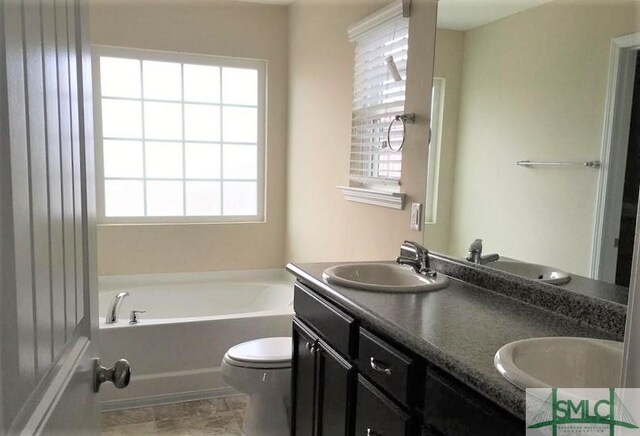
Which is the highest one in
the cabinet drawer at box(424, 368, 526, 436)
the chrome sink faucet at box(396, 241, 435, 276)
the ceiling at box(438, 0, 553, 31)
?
the ceiling at box(438, 0, 553, 31)

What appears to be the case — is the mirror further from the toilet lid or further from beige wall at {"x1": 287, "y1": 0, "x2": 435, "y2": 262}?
the toilet lid

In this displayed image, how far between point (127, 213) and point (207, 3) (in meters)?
1.64

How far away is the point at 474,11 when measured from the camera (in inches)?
73.1

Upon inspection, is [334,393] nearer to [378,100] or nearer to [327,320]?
[327,320]

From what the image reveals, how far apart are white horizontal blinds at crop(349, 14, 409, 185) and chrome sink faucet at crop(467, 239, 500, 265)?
0.61 metres

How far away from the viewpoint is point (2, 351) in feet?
1.78

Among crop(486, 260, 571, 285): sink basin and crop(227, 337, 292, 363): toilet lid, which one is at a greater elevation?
crop(486, 260, 571, 285): sink basin

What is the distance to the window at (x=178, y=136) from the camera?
3.59 metres

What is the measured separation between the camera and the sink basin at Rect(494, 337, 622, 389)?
1073mm

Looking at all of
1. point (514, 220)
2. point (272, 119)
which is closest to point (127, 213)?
point (272, 119)

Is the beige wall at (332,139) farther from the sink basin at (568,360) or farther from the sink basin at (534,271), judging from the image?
the sink basin at (568,360)

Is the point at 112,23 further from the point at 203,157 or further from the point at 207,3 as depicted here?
the point at 203,157

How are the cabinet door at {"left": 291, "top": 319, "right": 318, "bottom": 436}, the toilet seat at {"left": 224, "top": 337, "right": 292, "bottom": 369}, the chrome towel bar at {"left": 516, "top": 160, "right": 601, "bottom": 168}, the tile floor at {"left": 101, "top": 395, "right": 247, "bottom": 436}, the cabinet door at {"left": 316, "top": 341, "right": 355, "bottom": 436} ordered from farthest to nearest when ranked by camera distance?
the tile floor at {"left": 101, "top": 395, "right": 247, "bottom": 436}, the toilet seat at {"left": 224, "top": 337, "right": 292, "bottom": 369}, the cabinet door at {"left": 291, "top": 319, "right": 318, "bottom": 436}, the cabinet door at {"left": 316, "top": 341, "right": 355, "bottom": 436}, the chrome towel bar at {"left": 516, "top": 160, "right": 601, "bottom": 168}

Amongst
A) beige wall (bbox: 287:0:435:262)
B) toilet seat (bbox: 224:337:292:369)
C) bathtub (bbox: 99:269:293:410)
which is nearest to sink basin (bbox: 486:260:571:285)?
beige wall (bbox: 287:0:435:262)
